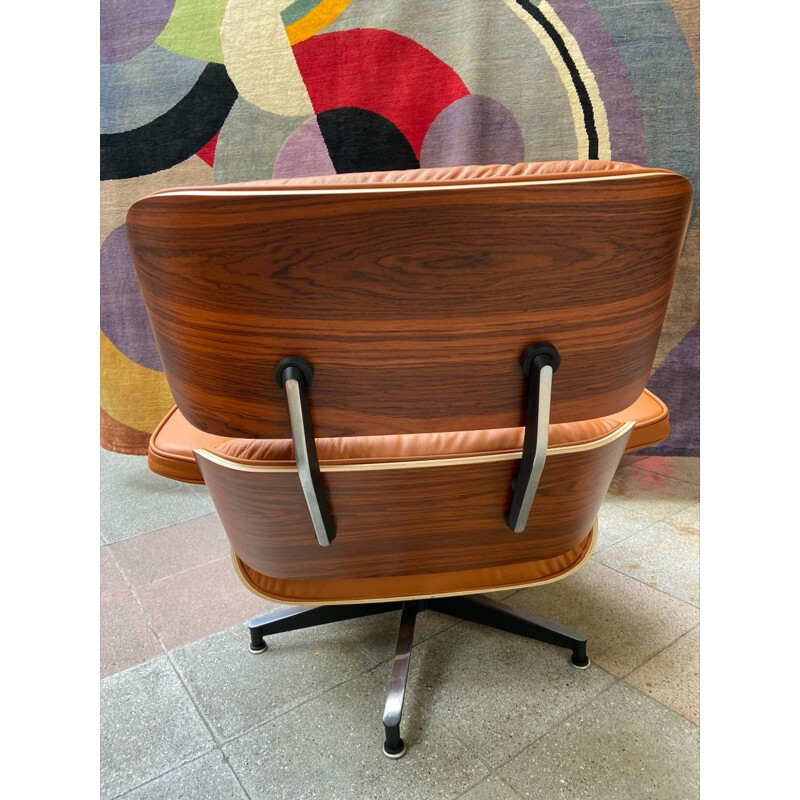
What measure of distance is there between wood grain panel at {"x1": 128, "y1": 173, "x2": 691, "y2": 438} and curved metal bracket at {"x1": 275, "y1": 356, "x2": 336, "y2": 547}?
0.01 meters

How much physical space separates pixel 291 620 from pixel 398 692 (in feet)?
1.11

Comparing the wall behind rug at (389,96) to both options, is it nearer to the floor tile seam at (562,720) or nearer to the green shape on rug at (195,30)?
the green shape on rug at (195,30)

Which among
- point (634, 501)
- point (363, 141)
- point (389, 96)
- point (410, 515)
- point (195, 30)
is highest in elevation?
point (195, 30)

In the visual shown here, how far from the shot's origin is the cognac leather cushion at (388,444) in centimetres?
83

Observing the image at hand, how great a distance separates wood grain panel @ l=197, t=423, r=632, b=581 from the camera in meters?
0.79

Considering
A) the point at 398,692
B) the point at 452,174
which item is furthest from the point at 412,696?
the point at 452,174

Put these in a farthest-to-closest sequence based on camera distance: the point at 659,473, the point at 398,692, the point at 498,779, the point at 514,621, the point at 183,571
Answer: the point at 659,473 → the point at 183,571 → the point at 514,621 → the point at 398,692 → the point at 498,779

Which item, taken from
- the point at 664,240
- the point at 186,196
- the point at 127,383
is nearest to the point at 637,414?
the point at 664,240

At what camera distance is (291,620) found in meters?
1.30

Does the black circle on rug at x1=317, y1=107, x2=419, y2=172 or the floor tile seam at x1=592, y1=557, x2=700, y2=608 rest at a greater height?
the black circle on rug at x1=317, y1=107, x2=419, y2=172

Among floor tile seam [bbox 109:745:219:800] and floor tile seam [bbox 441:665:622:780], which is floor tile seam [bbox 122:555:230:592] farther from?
floor tile seam [bbox 441:665:622:780]

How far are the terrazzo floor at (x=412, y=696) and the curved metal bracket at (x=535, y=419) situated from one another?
54cm

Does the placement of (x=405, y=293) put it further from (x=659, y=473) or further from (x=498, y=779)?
(x=659, y=473)

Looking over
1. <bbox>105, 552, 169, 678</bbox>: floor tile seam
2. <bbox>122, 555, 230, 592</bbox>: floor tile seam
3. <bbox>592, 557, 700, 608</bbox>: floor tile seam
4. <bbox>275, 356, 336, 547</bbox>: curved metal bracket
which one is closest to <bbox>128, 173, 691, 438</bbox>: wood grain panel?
<bbox>275, 356, 336, 547</bbox>: curved metal bracket
